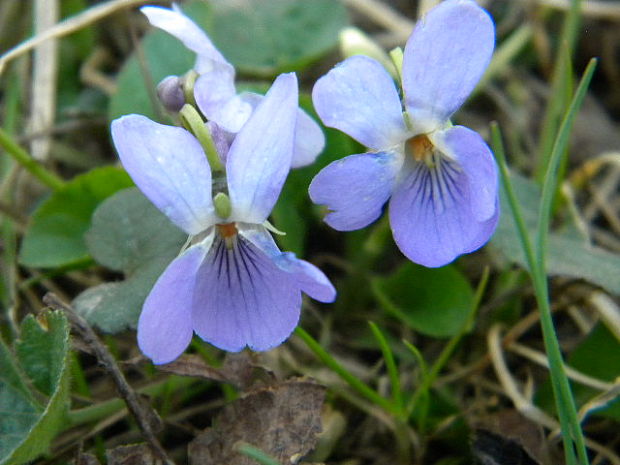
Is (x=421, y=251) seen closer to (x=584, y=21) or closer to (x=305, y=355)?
(x=305, y=355)

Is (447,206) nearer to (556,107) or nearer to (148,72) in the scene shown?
(556,107)

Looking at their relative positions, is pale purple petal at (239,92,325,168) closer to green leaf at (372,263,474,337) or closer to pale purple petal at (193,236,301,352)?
pale purple petal at (193,236,301,352)

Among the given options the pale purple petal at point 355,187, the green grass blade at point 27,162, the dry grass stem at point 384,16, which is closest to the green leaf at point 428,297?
the pale purple petal at point 355,187

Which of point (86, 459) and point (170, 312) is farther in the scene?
point (86, 459)

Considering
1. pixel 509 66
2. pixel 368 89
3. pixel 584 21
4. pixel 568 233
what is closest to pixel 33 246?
pixel 368 89

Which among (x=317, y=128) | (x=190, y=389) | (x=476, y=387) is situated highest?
(x=317, y=128)

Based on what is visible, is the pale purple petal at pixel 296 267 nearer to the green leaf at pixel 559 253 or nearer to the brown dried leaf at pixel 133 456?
the brown dried leaf at pixel 133 456

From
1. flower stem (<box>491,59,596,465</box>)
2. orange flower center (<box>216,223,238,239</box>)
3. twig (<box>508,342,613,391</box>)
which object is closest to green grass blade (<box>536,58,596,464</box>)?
flower stem (<box>491,59,596,465</box>)

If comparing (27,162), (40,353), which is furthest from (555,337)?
(27,162)
